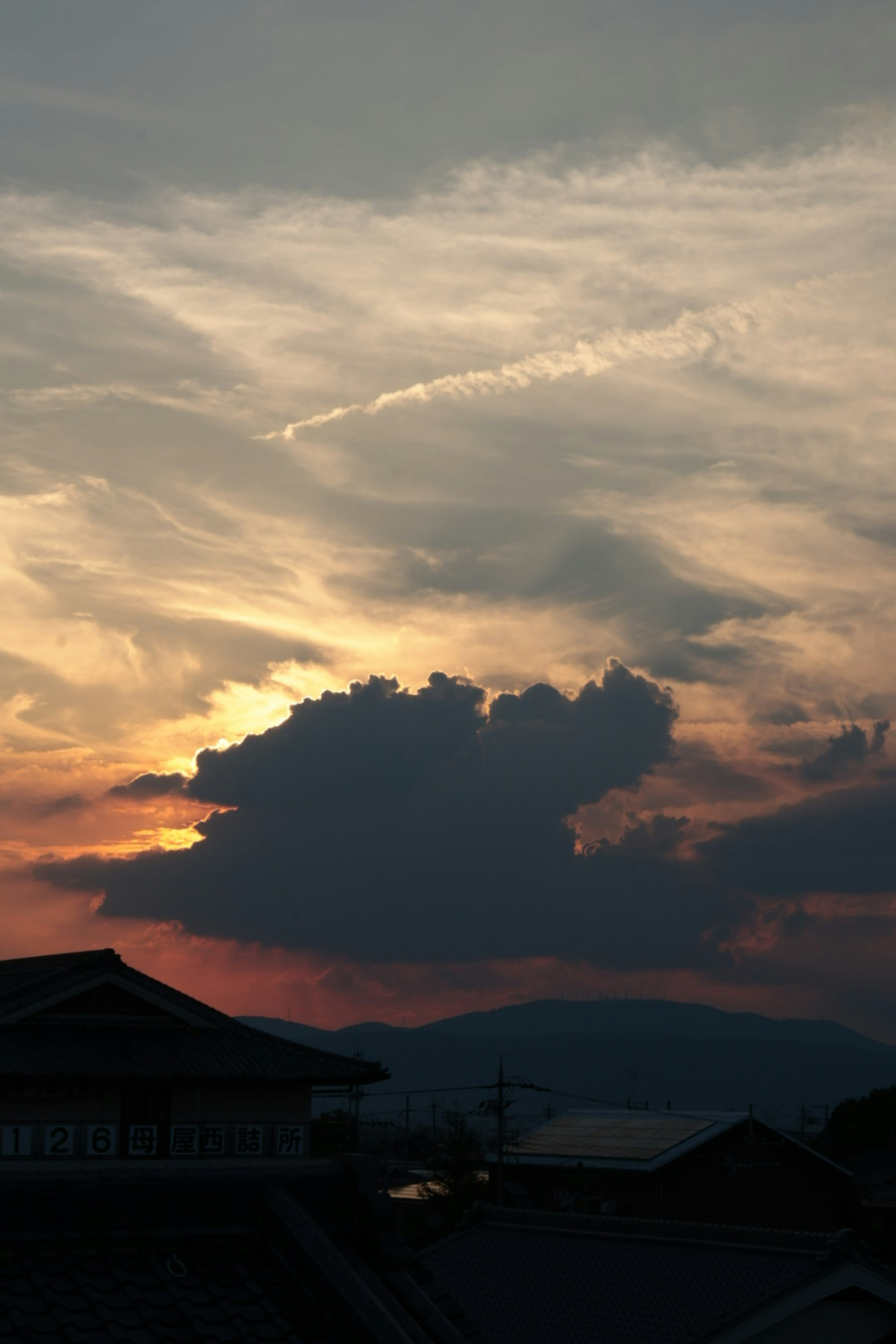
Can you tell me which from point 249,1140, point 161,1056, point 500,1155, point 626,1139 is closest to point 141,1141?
point 249,1140

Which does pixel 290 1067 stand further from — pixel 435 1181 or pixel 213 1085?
pixel 435 1181

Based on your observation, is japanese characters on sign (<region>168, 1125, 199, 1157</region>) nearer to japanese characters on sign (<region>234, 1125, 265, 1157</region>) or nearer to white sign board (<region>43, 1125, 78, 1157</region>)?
japanese characters on sign (<region>234, 1125, 265, 1157</region>)

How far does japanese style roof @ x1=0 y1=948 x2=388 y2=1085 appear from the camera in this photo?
161ft

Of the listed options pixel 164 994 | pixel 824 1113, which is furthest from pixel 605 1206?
pixel 824 1113

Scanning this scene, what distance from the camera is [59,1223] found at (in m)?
9.90

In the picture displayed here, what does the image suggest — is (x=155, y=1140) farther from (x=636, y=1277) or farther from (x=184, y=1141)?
(x=636, y=1277)

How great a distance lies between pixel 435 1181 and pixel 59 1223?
274 ft

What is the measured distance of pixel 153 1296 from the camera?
9.69m

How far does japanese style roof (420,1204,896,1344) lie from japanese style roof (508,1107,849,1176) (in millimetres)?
37953

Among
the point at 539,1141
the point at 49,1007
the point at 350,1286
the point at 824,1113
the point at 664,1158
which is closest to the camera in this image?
the point at 350,1286

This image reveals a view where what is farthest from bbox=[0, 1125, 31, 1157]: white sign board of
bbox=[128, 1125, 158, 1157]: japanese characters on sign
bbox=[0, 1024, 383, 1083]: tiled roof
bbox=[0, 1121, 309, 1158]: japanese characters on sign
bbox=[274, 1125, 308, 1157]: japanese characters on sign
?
bbox=[274, 1125, 308, 1157]: japanese characters on sign

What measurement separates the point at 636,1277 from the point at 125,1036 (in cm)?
2873

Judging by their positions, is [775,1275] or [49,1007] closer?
[775,1275]

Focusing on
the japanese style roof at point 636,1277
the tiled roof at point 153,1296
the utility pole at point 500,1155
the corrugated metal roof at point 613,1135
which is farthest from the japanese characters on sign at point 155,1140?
the tiled roof at point 153,1296
